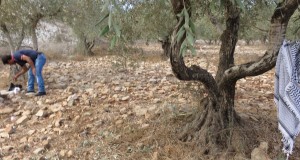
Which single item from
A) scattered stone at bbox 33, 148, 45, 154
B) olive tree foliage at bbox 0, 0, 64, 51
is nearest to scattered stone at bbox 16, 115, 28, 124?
scattered stone at bbox 33, 148, 45, 154

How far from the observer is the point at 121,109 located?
5.53 metres

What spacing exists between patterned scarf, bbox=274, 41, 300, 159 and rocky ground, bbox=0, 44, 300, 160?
0.58m

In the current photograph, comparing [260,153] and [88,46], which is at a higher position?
[88,46]

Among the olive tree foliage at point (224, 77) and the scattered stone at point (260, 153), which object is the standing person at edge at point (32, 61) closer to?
the olive tree foliage at point (224, 77)

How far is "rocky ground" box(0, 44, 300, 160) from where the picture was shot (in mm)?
4195

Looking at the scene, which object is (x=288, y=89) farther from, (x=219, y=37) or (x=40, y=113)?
(x=40, y=113)

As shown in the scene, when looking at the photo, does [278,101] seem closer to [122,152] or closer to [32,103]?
[122,152]

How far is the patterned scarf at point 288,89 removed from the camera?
3107mm

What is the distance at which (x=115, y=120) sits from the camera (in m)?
5.08

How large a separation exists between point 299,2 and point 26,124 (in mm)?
4495

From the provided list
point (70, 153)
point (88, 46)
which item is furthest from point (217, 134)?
point (88, 46)

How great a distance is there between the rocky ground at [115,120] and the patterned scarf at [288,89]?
0.58 meters

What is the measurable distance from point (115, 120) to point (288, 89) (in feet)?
9.05

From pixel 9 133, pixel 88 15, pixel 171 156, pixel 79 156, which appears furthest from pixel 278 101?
pixel 88 15
